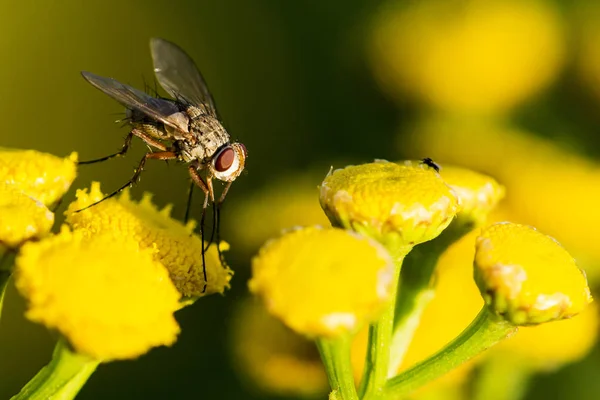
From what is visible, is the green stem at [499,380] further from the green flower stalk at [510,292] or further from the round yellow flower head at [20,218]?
the round yellow flower head at [20,218]

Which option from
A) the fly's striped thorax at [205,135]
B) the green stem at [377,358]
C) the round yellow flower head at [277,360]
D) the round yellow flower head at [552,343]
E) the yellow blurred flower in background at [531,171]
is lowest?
the round yellow flower head at [277,360]

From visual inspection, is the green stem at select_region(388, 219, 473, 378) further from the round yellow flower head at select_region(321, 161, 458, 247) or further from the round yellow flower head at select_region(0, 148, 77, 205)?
the round yellow flower head at select_region(0, 148, 77, 205)

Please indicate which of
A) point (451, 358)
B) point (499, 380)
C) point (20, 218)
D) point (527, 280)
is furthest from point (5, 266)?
point (499, 380)

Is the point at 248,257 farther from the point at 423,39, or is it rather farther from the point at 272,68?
the point at 423,39

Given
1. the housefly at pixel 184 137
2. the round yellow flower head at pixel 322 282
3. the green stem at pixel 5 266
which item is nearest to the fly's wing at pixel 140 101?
the housefly at pixel 184 137

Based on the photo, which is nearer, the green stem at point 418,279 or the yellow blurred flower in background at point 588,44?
the green stem at point 418,279

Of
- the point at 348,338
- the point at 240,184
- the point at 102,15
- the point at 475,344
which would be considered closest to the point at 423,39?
the point at 240,184
